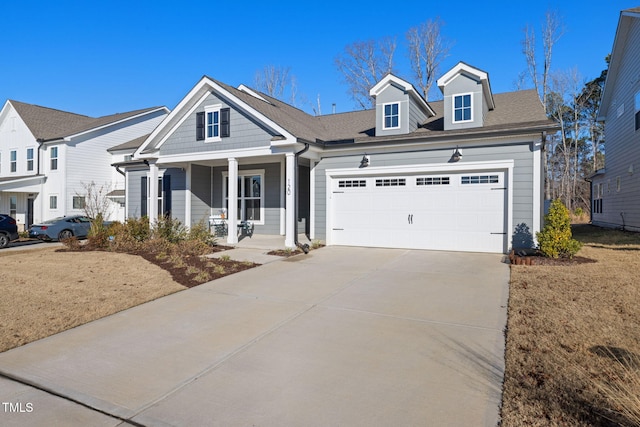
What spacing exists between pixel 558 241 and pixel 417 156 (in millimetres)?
4336

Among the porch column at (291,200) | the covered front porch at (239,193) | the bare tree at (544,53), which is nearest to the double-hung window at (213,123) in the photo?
the covered front porch at (239,193)

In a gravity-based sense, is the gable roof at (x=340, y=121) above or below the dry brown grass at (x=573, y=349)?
above

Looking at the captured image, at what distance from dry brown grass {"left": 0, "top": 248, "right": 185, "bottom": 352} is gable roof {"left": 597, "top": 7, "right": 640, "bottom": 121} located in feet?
60.1

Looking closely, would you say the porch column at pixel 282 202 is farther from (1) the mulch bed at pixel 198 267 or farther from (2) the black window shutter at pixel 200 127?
(1) the mulch bed at pixel 198 267

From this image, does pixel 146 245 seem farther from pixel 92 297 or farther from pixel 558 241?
pixel 558 241

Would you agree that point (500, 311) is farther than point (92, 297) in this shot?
No

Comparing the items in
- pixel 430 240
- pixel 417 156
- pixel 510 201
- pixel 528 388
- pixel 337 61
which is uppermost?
pixel 337 61

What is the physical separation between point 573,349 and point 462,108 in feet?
29.6

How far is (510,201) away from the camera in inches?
390

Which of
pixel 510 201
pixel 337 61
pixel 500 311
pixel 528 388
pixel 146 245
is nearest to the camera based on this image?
pixel 528 388

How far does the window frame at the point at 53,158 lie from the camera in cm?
2179

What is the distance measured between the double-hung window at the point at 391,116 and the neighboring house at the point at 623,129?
978 centimetres

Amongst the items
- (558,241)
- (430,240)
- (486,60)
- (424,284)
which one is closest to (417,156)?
(430,240)

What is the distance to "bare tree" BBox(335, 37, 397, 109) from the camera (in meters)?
27.1
